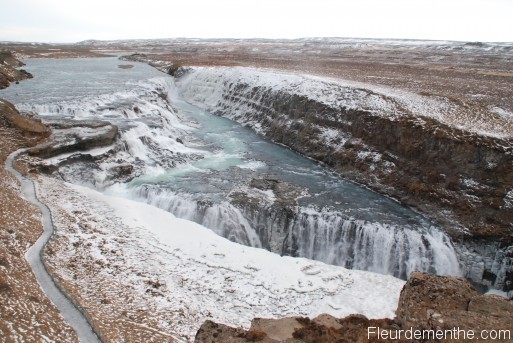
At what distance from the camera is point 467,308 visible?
8.16 meters

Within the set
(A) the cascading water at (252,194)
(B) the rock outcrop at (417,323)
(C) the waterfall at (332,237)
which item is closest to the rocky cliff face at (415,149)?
(A) the cascading water at (252,194)

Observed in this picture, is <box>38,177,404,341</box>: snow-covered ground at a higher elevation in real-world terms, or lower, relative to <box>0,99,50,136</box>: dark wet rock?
lower

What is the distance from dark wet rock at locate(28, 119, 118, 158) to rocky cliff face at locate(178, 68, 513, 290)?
13841 mm

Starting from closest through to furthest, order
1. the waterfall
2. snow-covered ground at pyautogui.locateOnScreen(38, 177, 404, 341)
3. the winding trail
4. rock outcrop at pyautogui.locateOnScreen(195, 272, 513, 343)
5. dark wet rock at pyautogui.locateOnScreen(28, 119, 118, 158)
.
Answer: rock outcrop at pyautogui.locateOnScreen(195, 272, 513, 343) → the winding trail → snow-covered ground at pyautogui.locateOnScreen(38, 177, 404, 341) → the waterfall → dark wet rock at pyautogui.locateOnScreen(28, 119, 118, 158)

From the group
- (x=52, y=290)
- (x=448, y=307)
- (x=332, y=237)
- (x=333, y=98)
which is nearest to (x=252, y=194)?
(x=332, y=237)

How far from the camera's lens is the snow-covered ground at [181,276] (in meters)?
11.1

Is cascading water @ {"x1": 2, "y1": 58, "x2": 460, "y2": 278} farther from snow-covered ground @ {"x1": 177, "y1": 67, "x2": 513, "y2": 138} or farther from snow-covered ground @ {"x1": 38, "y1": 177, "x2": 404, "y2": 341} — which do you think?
snow-covered ground @ {"x1": 177, "y1": 67, "x2": 513, "y2": 138}

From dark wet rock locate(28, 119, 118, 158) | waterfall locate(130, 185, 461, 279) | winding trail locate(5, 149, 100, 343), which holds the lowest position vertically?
waterfall locate(130, 185, 461, 279)

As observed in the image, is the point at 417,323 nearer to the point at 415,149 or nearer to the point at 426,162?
the point at 426,162

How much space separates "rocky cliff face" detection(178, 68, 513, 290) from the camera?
17219mm

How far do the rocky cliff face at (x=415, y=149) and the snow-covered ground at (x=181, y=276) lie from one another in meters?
5.67

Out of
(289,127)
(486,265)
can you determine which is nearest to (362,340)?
(486,265)

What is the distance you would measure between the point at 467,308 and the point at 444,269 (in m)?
8.82

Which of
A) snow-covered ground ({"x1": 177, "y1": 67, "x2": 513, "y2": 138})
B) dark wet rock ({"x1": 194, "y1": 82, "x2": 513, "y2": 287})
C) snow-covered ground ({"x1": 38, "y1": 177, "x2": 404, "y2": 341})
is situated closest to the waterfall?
snow-covered ground ({"x1": 38, "y1": 177, "x2": 404, "y2": 341})
